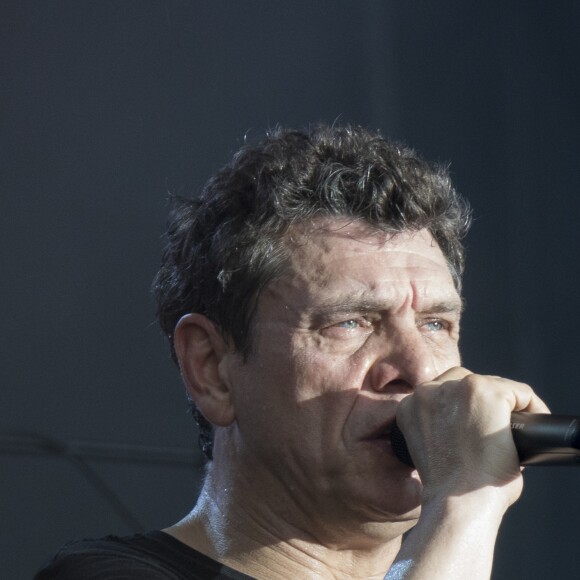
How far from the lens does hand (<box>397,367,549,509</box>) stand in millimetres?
1506

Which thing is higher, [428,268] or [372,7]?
[372,7]

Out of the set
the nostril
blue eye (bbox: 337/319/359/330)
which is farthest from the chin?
blue eye (bbox: 337/319/359/330)

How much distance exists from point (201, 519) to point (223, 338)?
31 centimetres

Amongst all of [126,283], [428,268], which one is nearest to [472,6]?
[126,283]

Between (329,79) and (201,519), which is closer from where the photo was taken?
(201,519)

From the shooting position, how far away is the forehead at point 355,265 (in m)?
1.79

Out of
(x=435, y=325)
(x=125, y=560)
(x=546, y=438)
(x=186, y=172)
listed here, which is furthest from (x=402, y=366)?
(x=186, y=172)

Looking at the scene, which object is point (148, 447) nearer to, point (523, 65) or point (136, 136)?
point (136, 136)

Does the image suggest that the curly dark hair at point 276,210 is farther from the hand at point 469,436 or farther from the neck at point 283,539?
the hand at point 469,436

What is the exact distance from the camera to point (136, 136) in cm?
312

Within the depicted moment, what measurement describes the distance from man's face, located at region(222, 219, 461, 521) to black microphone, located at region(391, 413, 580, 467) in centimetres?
25

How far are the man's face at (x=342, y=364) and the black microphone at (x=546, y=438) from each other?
246 mm

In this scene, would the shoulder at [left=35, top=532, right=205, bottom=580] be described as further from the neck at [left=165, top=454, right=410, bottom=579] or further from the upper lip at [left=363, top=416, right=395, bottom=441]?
the upper lip at [left=363, top=416, right=395, bottom=441]

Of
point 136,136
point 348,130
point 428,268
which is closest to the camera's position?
point 428,268
